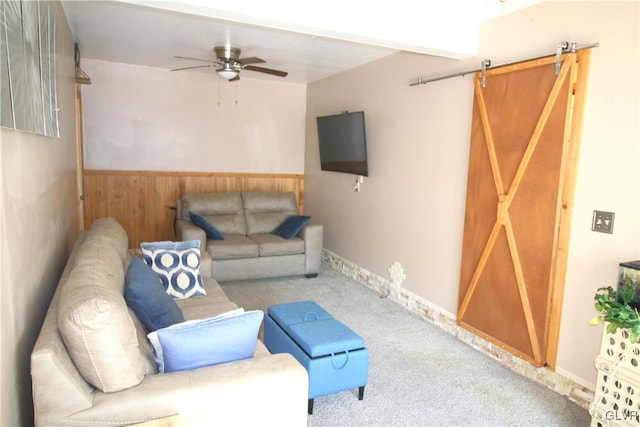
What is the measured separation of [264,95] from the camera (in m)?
6.07

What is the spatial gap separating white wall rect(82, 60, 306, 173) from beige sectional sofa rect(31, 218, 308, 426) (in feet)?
12.9

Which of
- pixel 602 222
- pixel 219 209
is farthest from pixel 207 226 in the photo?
pixel 602 222

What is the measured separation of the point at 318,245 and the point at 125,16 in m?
2.92

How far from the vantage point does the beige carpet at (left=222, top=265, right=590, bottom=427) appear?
2434 millimetres

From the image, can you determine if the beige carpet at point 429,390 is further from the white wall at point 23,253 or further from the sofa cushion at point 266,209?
the sofa cushion at point 266,209

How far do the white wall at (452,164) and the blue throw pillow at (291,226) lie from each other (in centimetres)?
53

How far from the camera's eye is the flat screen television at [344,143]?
462 centimetres

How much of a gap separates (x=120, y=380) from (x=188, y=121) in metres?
4.59

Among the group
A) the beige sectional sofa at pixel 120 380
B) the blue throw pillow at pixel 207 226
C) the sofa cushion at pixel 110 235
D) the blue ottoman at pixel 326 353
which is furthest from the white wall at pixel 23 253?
the blue throw pillow at pixel 207 226

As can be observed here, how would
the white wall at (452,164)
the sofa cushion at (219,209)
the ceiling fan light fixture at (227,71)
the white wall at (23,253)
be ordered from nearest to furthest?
the white wall at (23,253), the white wall at (452,164), the ceiling fan light fixture at (227,71), the sofa cushion at (219,209)

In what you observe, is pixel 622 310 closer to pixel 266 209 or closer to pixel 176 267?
pixel 176 267

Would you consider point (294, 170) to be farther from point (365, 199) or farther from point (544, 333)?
point (544, 333)

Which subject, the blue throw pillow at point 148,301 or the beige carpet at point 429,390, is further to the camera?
the beige carpet at point 429,390

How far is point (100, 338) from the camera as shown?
151 cm
